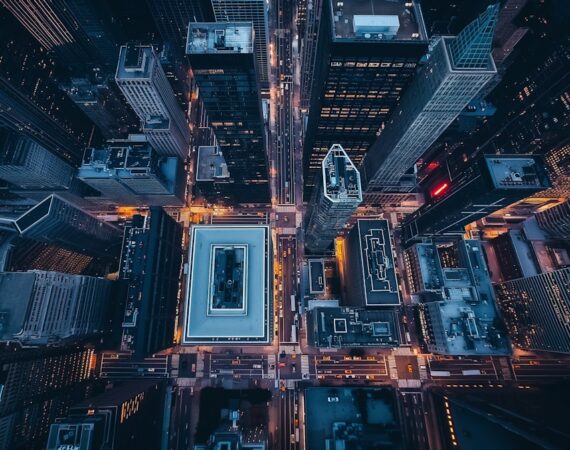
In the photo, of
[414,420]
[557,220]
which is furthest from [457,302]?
[557,220]

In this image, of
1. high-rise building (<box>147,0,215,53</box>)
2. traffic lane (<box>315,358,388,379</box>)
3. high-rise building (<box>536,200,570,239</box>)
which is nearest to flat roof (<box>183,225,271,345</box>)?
traffic lane (<box>315,358,388,379</box>)

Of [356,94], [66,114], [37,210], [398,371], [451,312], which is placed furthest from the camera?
[66,114]

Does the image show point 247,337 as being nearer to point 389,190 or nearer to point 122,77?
point 389,190

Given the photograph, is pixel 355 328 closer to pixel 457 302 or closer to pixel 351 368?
pixel 351 368

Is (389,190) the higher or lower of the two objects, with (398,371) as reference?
higher

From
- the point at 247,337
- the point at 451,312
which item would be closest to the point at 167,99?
the point at 247,337

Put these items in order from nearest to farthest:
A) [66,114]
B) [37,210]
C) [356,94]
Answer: [356,94]
[37,210]
[66,114]

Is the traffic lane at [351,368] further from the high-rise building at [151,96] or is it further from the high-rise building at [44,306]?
the high-rise building at [151,96]
